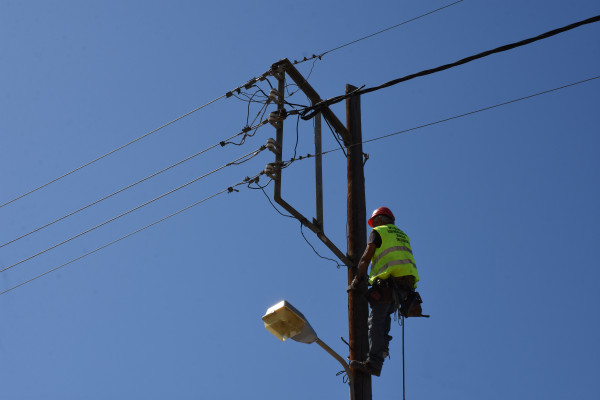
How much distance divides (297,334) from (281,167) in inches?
81.5

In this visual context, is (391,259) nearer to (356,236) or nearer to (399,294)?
(399,294)

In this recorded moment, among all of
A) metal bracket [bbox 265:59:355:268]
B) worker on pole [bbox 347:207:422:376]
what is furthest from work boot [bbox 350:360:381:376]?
metal bracket [bbox 265:59:355:268]

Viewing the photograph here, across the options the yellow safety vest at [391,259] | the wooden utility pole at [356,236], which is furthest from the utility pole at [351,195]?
the yellow safety vest at [391,259]

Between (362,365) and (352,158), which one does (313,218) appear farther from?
(362,365)

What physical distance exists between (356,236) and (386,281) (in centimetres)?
72

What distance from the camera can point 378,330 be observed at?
8.56 metres

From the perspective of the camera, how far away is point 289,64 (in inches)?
405

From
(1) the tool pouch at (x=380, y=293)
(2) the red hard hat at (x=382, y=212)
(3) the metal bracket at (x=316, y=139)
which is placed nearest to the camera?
(1) the tool pouch at (x=380, y=293)

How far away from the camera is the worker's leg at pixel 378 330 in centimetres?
843

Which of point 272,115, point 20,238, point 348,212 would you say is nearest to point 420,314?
point 348,212

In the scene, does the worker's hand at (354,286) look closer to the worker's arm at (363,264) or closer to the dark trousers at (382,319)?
the worker's arm at (363,264)

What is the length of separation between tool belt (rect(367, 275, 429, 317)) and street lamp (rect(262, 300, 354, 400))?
29.4 inches

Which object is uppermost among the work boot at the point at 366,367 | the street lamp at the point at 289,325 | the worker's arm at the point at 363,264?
the worker's arm at the point at 363,264

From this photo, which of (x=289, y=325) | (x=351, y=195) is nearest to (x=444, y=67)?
(x=351, y=195)
